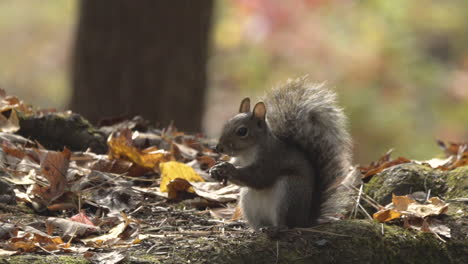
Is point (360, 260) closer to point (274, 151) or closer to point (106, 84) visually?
point (274, 151)

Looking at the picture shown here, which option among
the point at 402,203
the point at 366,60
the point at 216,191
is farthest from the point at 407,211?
the point at 366,60

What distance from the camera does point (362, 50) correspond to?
9.84 meters

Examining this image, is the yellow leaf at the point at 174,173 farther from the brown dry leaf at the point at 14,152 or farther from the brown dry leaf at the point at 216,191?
the brown dry leaf at the point at 14,152

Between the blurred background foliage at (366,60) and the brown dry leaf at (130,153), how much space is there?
5.89 meters

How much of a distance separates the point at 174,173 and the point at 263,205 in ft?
2.14

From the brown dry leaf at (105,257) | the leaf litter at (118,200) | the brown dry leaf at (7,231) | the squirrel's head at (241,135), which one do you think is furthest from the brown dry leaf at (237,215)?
the brown dry leaf at (7,231)

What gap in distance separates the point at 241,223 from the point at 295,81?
2.03 feet

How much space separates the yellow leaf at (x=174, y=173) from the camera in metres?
3.32

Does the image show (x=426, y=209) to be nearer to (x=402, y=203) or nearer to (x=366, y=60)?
(x=402, y=203)

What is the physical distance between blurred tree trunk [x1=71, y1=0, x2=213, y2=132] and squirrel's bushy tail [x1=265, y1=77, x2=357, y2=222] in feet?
9.34

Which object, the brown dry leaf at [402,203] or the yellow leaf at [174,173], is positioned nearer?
the brown dry leaf at [402,203]

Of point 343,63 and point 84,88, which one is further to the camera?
point 343,63

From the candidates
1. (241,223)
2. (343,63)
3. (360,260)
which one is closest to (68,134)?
(241,223)

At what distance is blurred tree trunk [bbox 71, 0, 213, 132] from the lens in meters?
5.77
